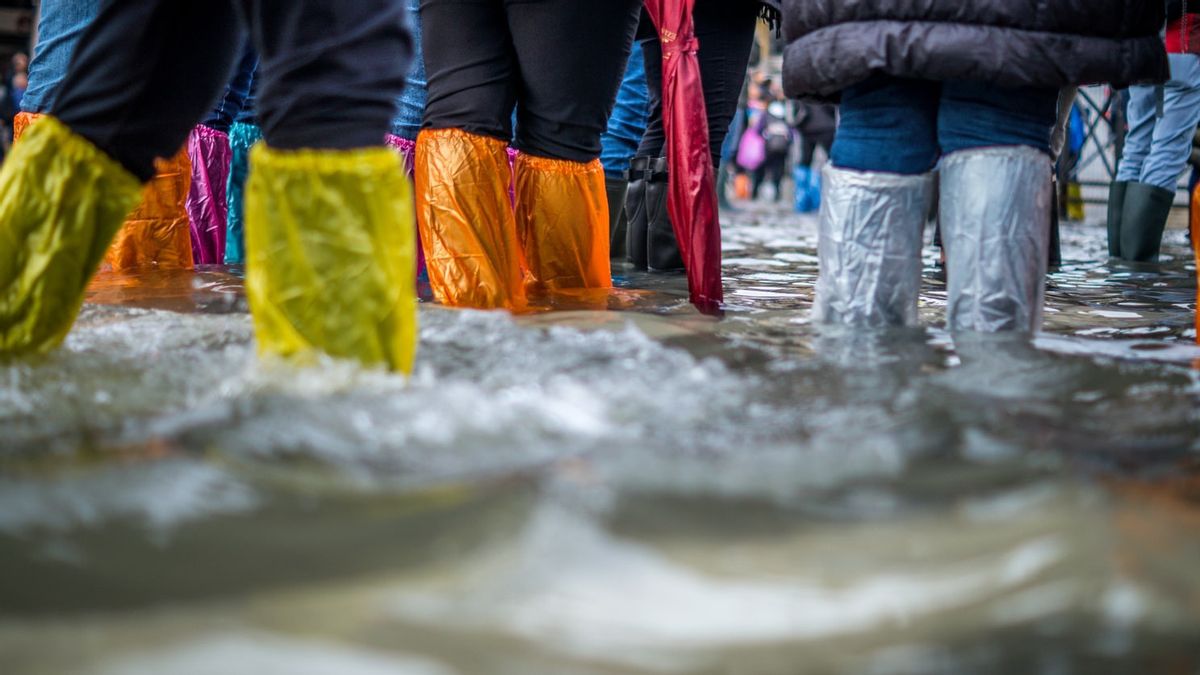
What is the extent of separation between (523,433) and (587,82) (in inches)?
53.4

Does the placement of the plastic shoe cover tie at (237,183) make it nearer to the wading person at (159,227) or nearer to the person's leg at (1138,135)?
the wading person at (159,227)

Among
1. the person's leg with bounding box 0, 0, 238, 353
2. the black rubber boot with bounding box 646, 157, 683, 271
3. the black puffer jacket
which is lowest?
the black rubber boot with bounding box 646, 157, 683, 271

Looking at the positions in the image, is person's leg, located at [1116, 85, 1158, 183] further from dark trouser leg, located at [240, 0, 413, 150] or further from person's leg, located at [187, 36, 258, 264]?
dark trouser leg, located at [240, 0, 413, 150]

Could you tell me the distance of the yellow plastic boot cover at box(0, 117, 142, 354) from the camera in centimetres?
152

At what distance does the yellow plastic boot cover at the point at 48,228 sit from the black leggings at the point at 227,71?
1.6 inches

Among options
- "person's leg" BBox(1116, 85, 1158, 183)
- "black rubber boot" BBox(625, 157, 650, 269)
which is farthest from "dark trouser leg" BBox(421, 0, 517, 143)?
"person's leg" BBox(1116, 85, 1158, 183)

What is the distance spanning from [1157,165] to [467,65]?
10.5ft

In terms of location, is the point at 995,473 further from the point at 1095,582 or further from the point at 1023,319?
the point at 1023,319

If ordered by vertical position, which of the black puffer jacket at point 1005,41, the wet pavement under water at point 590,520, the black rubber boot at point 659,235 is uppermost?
the black puffer jacket at point 1005,41

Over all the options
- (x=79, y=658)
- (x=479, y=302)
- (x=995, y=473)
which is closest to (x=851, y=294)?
(x=479, y=302)

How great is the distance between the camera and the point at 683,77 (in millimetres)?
2406

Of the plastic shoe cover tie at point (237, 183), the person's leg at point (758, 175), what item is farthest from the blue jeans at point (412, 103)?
the person's leg at point (758, 175)

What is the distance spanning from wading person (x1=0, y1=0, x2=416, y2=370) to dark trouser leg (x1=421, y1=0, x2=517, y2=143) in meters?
0.68

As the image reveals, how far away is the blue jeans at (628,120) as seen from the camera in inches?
141
